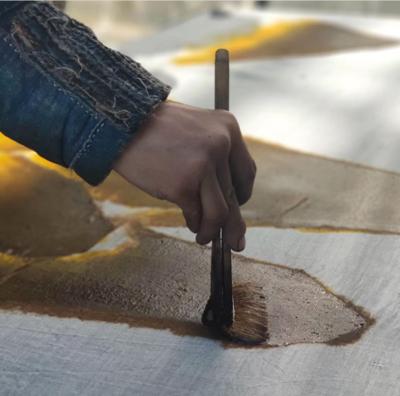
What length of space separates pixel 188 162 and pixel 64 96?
0.47 ft

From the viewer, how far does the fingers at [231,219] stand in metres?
0.84

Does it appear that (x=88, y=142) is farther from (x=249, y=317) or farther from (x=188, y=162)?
(x=249, y=317)

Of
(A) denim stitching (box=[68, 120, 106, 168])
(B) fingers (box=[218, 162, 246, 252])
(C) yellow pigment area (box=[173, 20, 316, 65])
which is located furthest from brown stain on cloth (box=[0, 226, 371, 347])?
(C) yellow pigment area (box=[173, 20, 316, 65])

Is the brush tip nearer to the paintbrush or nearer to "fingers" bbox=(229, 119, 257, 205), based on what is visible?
the paintbrush

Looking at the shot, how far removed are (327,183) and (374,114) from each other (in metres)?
0.30

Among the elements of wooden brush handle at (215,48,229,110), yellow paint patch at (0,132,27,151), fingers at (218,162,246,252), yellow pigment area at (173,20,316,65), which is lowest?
yellow paint patch at (0,132,27,151)

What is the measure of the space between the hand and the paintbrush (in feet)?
0.15

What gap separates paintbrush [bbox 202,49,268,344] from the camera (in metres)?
0.88

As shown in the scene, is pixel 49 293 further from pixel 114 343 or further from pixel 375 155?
pixel 375 155

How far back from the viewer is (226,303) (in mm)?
932

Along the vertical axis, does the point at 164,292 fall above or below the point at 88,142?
below

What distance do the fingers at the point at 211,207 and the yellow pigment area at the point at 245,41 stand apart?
1063mm

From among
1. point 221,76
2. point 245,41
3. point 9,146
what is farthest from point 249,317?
point 245,41

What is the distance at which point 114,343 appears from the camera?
938 mm
